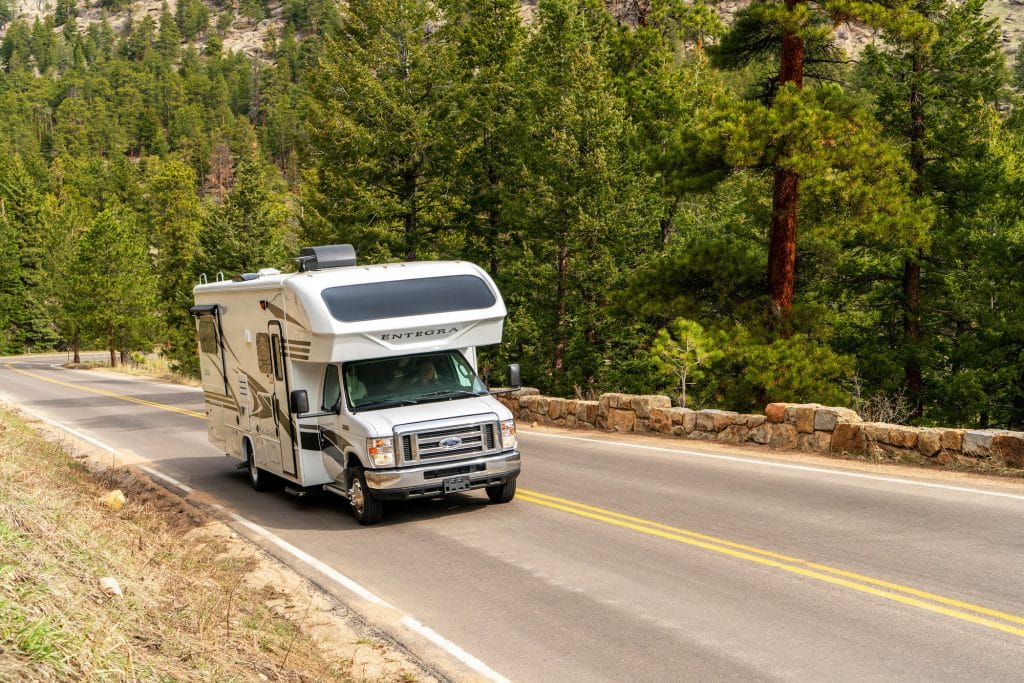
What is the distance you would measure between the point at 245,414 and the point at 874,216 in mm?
13254

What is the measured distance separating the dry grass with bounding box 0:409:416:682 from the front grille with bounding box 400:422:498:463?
2.11 meters

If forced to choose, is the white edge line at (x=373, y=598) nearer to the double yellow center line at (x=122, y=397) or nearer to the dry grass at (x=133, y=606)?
the dry grass at (x=133, y=606)

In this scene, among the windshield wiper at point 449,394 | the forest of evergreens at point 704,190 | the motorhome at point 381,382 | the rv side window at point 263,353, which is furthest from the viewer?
the forest of evergreens at point 704,190

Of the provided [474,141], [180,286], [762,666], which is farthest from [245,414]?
[180,286]

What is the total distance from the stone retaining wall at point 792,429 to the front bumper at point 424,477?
230 inches

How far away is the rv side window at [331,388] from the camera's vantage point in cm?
1267

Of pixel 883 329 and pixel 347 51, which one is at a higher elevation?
pixel 347 51

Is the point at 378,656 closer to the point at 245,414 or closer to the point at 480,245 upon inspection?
the point at 245,414

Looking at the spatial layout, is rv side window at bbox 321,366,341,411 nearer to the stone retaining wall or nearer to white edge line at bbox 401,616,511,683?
white edge line at bbox 401,616,511,683

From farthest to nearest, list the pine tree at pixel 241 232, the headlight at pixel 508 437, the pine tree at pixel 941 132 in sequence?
1. the pine tree at pixel 241 232
2. the pine tree at pixel 941 132
3. the headlight at pixel 508 437

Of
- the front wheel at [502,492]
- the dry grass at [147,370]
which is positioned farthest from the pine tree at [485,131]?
the front wheel at [502,492]

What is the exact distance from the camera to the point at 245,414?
51.2 ft

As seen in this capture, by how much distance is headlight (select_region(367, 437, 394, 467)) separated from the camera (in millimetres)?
11516

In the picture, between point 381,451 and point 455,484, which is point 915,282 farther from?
point 381,451
